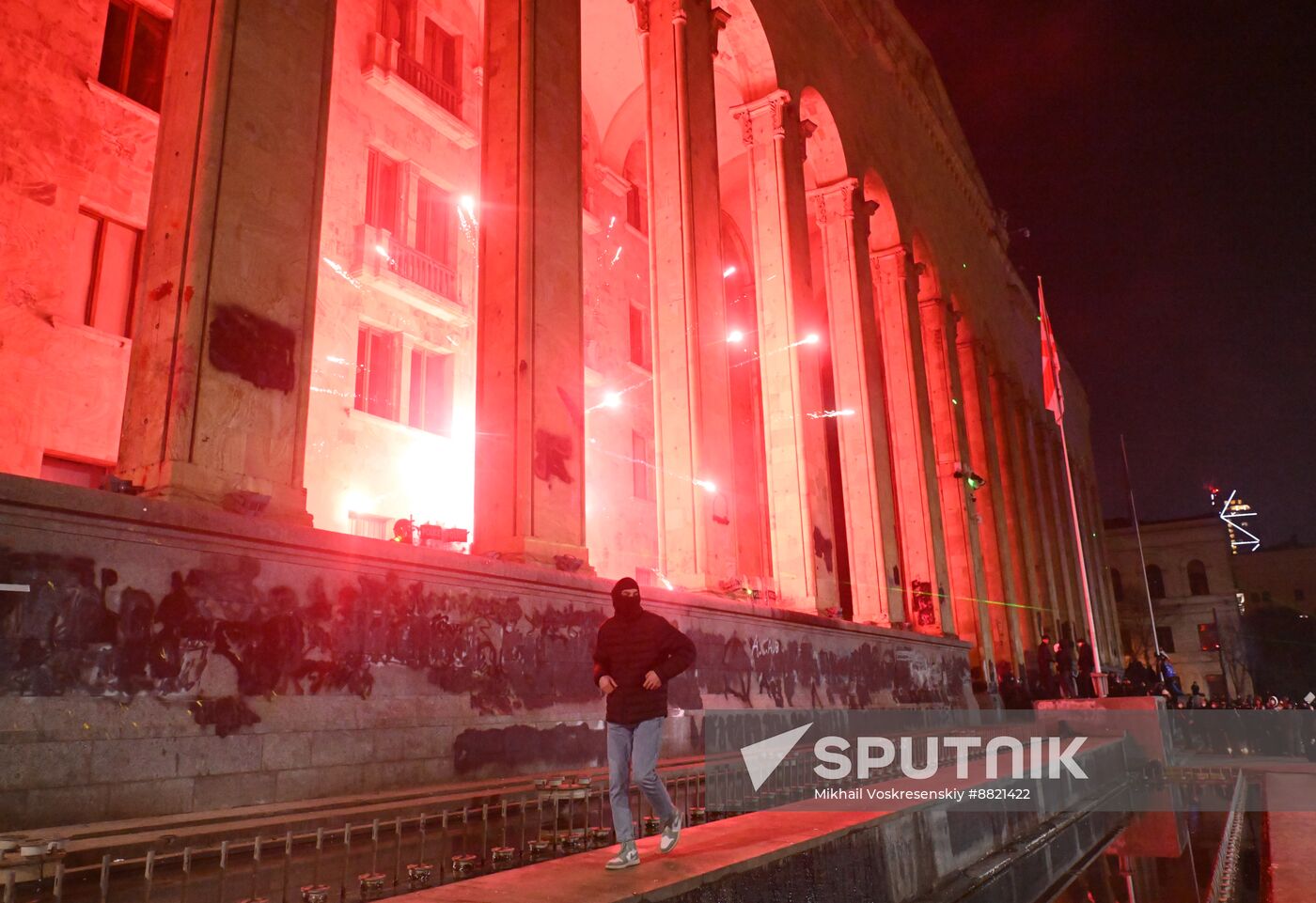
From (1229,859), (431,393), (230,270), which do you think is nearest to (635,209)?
(431,393)

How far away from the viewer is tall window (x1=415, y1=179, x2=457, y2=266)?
1609 centimetres

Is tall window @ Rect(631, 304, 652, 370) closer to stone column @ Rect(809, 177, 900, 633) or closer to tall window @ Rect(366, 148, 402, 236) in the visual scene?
stone column @ Rect(809, 177, 900, 633)

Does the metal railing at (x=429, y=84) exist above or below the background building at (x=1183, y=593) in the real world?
above

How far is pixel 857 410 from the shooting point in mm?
17578

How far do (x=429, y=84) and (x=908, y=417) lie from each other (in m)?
11.9

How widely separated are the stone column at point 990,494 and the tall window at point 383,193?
16.7m

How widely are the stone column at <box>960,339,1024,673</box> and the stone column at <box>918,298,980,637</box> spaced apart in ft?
8.18

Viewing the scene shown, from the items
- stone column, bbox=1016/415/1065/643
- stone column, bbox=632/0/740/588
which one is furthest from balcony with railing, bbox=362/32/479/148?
stone column, bbox=1016/415/1065/643

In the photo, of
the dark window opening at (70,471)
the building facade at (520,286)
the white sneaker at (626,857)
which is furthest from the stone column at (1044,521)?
the white sneaker at (626,857)

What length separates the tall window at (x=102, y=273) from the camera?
37.1 ft

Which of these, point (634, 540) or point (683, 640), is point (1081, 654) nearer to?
point (634, 540)

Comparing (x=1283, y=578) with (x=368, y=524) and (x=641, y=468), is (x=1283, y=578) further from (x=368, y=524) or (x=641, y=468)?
(x=368, y=524)

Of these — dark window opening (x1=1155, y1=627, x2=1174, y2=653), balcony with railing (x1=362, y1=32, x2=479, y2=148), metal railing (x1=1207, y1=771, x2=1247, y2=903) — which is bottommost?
metal railing (x1=1207, y1=771, x2=1247, y2=903)

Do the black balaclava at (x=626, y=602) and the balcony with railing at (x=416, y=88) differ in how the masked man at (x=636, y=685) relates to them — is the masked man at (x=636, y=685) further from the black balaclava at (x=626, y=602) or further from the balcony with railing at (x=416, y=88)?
the balcony with railing at (x=416, y=88)
